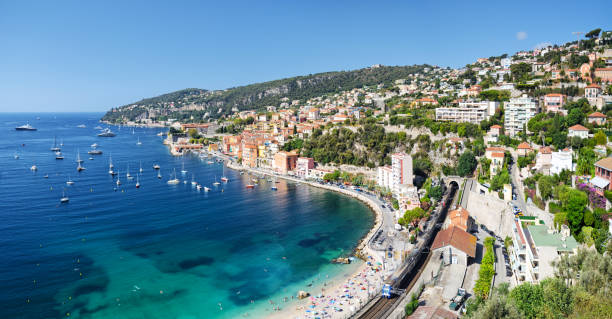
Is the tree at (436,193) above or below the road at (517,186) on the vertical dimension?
below

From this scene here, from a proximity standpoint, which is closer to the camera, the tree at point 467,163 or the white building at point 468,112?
the tree at point 467,163

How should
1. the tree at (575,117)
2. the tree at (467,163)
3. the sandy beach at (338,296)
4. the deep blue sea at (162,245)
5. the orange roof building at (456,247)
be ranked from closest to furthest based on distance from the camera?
1. the sandy beach at (338,296)
2. the deep blue sea at (162,245)
3. the orange roof building at (456,247)
4. the tree at (575,117)
5. the tree at (467,163)

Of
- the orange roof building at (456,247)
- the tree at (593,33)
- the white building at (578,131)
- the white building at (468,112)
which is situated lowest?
the orange roof building at (456,247)

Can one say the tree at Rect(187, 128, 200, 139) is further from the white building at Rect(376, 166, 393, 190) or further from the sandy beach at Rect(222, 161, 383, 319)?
the sandy beach at Rect(222, 161, 383, 319)

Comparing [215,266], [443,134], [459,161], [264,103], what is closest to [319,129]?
[443,134]

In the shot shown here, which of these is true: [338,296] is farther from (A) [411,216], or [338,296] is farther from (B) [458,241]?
(A) [411,216]

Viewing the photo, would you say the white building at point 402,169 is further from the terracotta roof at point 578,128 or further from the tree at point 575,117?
the tree at point 575,117

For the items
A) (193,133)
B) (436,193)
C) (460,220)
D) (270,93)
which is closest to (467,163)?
(436,193)

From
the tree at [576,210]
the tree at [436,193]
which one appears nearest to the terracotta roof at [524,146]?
the tree at [436,193]
